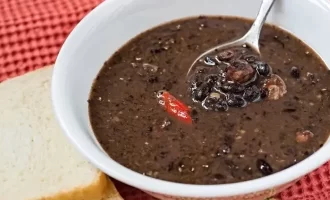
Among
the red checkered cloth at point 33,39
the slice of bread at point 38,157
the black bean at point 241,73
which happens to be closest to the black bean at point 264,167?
the black bean at point 241,73

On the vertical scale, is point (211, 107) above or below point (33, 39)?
above

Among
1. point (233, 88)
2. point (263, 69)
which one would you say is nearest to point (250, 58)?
point (263, 69)

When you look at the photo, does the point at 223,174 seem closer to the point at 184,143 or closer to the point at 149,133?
the point at 184,143

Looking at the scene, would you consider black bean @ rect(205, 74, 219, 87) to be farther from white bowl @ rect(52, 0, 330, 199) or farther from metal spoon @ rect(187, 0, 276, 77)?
white bowl @ rect(52, 0, 330, 199)

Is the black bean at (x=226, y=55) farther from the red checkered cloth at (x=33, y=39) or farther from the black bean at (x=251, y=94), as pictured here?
the red checkered cloth at (x=33, y=39)

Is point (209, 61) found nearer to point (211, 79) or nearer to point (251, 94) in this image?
point (211, 79)

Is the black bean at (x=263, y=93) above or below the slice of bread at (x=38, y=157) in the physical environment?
above

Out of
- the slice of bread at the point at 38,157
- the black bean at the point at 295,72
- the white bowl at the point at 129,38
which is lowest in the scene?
the slice of bread at the point at 38,157
